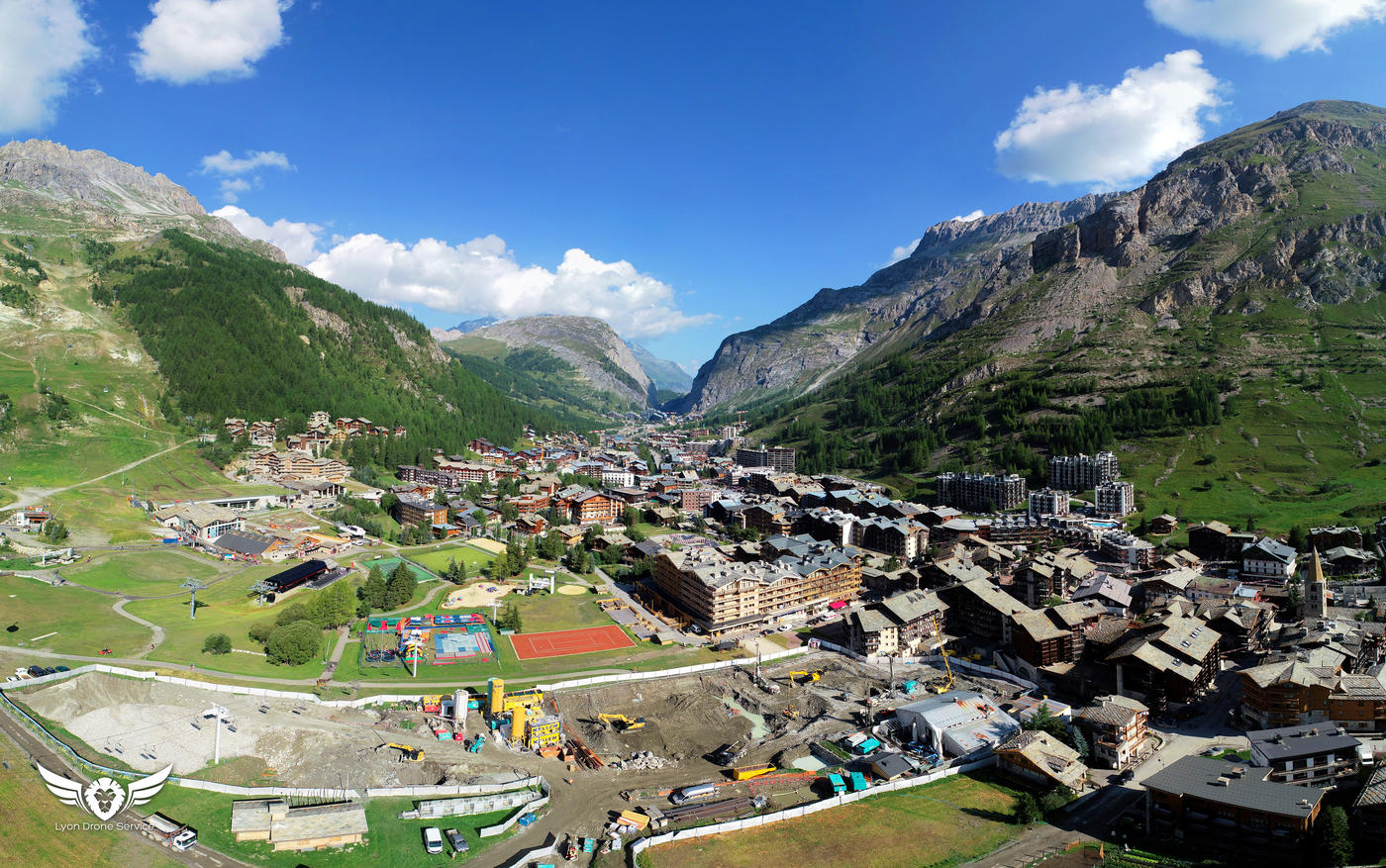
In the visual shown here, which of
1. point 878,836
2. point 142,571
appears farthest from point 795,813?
point 142,571

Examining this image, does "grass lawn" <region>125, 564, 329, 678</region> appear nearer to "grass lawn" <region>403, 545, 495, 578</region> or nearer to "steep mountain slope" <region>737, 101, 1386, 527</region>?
"grass lawn" <region>403, 545, 495, 578</region>

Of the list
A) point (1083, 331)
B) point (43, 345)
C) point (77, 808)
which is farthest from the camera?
point (1083, 331)

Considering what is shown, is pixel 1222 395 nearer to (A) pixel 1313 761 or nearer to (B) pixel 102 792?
(A) pixel 1313 761

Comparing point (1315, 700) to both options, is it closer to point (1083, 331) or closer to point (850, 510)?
point (850, 510)

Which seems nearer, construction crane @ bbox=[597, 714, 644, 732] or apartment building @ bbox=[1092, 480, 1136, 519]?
construction crane @ bbox=[597, 714, 644, 732]

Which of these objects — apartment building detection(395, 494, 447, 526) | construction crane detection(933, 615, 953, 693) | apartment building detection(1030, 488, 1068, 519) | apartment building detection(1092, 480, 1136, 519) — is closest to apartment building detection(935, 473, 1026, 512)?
apartment building detection(1030, 488, 1068, 519)

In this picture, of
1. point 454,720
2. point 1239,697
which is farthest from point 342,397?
point 1239,697
